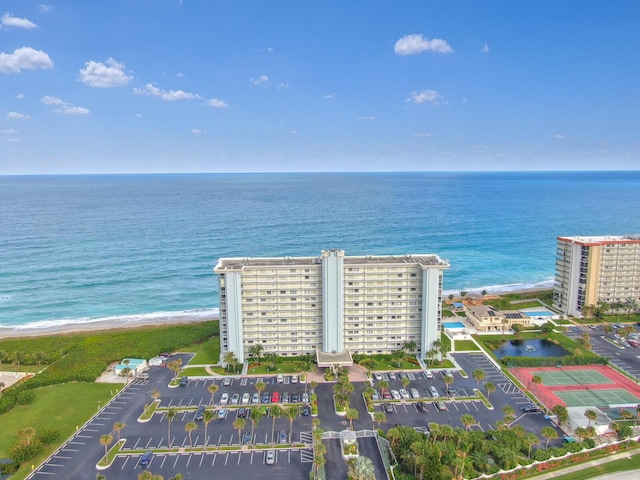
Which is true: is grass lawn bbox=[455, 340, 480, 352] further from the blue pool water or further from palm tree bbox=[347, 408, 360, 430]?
palm tree bbox=[347, 408, 360, 430]

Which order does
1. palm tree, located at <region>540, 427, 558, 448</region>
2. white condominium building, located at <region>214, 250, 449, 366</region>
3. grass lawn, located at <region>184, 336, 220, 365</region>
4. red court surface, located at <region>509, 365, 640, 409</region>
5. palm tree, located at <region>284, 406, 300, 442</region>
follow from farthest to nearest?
grass lawn, located at <region>184, 336, 220, 365</region> → white condominium building, located at <region>214, 250, 449, 366</region> → red court surface, located at <region>509, 365, 640, 409</region> → palm tree, located at <region>284, 406, 300, 442</region> → palm tree, located at <region>540, 427, 558, 448</region>

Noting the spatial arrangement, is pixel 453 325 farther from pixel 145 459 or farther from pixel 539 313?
pixel 145 459

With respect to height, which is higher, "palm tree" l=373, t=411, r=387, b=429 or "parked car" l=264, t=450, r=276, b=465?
"palm tree" l=373, t=411, r=387, b=429

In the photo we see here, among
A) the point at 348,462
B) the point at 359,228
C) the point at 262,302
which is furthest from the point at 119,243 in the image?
the point at 348,462

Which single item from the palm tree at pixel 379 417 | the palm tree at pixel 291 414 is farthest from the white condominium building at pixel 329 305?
the palm tree at pixel 291 414

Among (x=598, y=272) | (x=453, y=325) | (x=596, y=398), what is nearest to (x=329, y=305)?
(x=453, y=325)

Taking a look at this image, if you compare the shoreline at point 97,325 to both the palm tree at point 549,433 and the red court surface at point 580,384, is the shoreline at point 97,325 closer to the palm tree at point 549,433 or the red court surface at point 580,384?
the red court surface at point 580,384

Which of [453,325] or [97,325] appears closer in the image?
[453,325]

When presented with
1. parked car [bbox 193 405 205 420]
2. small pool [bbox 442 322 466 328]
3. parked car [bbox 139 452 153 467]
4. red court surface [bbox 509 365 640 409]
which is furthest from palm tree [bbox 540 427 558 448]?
parked car [bbox 139 452 153 467]
